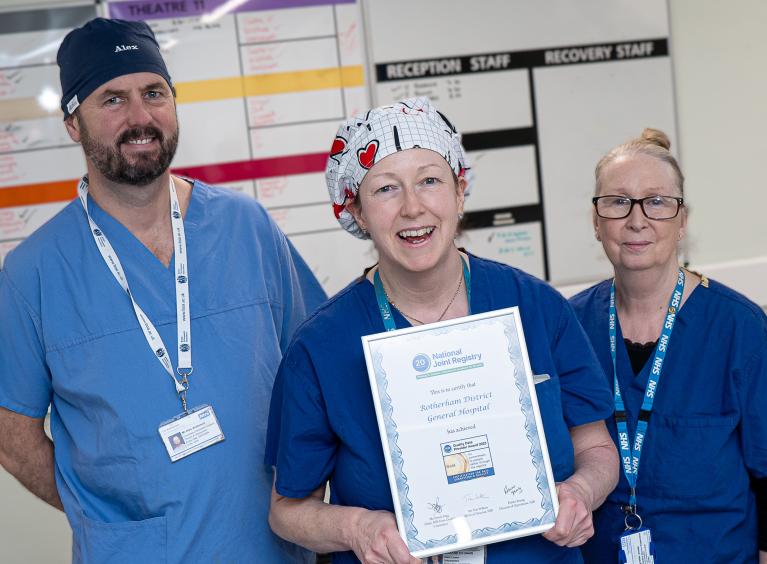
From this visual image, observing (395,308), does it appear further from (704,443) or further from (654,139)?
(654,139)

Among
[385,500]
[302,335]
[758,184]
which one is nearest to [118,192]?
[302,335]

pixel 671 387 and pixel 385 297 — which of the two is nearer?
pixel 385 297

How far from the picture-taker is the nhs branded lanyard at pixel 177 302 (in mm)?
1717

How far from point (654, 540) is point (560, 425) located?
0.43 meters

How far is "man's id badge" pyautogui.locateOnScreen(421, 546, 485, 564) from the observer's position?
1.36m

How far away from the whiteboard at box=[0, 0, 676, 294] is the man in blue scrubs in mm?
1303

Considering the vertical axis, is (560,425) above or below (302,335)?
below

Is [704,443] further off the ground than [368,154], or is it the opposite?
[368,154]

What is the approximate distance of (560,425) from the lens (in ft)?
4.74

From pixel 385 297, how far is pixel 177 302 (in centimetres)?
53

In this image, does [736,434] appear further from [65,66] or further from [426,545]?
[65,66]

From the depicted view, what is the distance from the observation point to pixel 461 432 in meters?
1.35

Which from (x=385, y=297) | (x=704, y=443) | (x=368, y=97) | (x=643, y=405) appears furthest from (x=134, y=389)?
(x=368, y=97)

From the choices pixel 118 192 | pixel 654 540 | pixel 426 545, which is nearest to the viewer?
pixel 426 545
